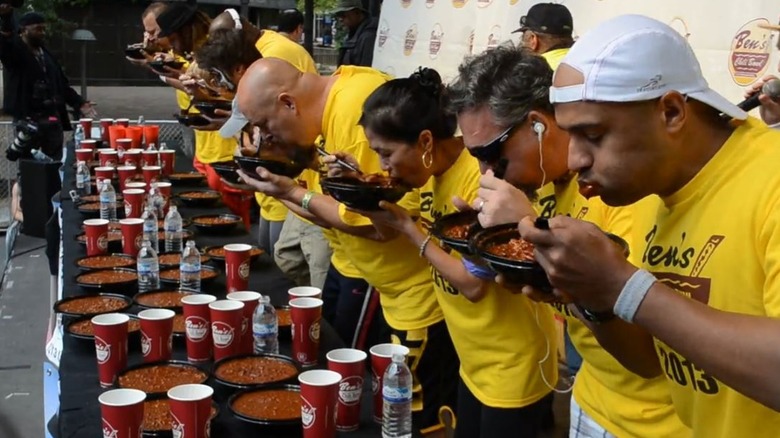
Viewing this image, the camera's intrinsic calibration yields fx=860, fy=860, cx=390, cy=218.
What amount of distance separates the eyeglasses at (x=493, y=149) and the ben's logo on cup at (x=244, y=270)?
118 cm

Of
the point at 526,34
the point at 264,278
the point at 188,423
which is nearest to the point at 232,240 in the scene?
the point at 264,278

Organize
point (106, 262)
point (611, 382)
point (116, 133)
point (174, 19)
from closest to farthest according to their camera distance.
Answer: point (611, 382), point (106, 262), point (174, 19), point (116, 133)

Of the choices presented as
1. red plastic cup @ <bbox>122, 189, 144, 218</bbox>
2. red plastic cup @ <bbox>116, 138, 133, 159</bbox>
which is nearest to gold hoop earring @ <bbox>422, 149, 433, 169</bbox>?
red plastic cup @ <bbox>122, 189, 144, 218</bbox>

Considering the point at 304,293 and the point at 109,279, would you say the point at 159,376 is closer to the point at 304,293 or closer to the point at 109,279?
the point at 304,293

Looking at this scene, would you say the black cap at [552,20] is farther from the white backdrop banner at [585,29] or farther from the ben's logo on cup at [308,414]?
the ben's logo on cup at [308,414]

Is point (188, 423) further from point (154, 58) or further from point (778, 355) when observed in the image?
point (154, 58)

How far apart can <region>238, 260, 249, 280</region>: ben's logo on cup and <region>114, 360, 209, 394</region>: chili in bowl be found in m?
0.72

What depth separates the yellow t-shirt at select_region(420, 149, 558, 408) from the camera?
2305mm

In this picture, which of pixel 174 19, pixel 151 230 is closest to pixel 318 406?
pixel 151 230

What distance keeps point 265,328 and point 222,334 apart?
0.38 ft

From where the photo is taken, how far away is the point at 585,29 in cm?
462

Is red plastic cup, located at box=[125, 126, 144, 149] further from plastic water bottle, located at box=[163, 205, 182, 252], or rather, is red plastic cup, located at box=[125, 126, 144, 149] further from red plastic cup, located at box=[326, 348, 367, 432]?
red plastic cup, located at box=[326, 348, 367, 432]

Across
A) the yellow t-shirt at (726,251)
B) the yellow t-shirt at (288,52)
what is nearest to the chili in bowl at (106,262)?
the yellow t-shirt at (288,52)

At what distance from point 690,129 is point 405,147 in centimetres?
124
